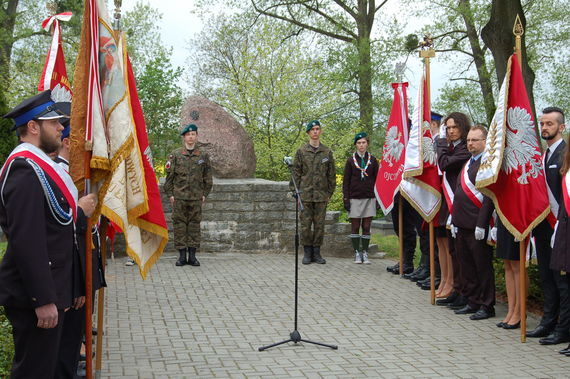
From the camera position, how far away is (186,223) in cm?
1123

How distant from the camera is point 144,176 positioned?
5148 millimetres

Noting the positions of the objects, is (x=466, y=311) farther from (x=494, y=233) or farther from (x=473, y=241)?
(x=494, y=233)

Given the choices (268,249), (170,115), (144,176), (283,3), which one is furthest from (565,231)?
(283,3)

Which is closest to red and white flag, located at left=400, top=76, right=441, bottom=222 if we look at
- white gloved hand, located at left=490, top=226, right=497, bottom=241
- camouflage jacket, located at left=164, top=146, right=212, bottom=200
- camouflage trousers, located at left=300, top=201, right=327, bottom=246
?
white gloved hand, located at left=490, top=226, right=497, bottom=241

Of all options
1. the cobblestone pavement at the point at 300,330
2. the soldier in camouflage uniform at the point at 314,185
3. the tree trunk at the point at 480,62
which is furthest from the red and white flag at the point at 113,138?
the tree trunk at the point at 480,62

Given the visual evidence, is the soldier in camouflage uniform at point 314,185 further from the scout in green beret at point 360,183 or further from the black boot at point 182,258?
the black boot at point 182,258

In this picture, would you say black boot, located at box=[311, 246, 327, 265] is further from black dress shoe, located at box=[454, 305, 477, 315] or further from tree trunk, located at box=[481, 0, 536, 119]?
tree trunk, located at box=[481, 0, 536, 119]

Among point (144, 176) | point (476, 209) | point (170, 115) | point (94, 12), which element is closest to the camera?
point (94, 12)

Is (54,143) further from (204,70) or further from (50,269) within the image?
(204,70)

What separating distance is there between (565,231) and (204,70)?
1046 inches

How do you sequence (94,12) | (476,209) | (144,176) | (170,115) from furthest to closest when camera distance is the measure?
1. (170,115)
2. (476,209)
3. (144,176)
4. (94,12)

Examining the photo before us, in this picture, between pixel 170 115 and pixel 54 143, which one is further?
pixel 170 115

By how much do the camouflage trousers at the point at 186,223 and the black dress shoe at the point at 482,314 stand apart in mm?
4994

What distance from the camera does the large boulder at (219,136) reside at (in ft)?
43.0
